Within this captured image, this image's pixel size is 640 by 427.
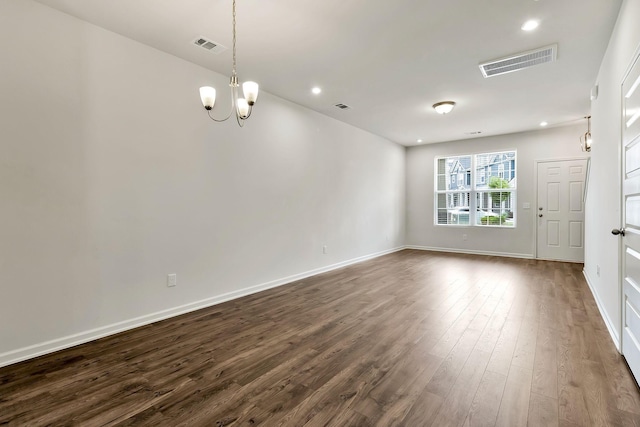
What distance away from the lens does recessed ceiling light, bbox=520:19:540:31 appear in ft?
8.97

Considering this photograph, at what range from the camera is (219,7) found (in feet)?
8.30

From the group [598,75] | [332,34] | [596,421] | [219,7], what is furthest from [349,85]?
[596,421]

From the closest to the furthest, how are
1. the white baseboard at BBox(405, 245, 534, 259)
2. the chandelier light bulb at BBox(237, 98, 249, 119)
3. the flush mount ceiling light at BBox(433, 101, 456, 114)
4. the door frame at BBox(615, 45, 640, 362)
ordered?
the door frame at BBox(615, 45, 640, 362) → the chandelier light bulb at BBox(237, 98, 249, 119) → the flush mount ceiling light at BBox(433, 101, 456, 114) → the white baseboard at BBox(405, 245, 534, 259)

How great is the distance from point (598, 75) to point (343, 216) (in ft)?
13.3

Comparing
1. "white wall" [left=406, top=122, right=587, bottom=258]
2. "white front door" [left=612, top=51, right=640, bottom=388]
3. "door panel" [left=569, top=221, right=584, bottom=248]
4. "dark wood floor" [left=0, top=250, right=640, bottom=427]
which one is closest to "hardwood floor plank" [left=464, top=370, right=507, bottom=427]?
"dark wood floor" [left=0, top=250, right=640, bottom=427]

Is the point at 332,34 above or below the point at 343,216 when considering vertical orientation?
above

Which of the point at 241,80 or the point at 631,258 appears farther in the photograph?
the point at 241,80

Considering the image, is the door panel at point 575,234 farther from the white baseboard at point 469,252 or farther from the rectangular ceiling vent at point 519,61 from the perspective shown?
the rectangular ceiling vent at point 519,61

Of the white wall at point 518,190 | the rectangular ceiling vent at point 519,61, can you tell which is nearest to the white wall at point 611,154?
the rectangular ceiling vent at point 519,61

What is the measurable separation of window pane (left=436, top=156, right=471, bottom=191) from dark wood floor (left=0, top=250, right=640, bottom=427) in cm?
438

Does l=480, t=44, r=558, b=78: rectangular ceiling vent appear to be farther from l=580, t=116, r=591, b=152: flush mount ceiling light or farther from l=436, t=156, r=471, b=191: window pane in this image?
l=436, t=156, r=471, b=191: window pane

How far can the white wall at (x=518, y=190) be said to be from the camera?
6449 millimetres

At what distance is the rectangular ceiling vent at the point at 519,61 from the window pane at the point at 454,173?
164 inches

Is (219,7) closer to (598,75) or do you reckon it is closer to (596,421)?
(596,421)
